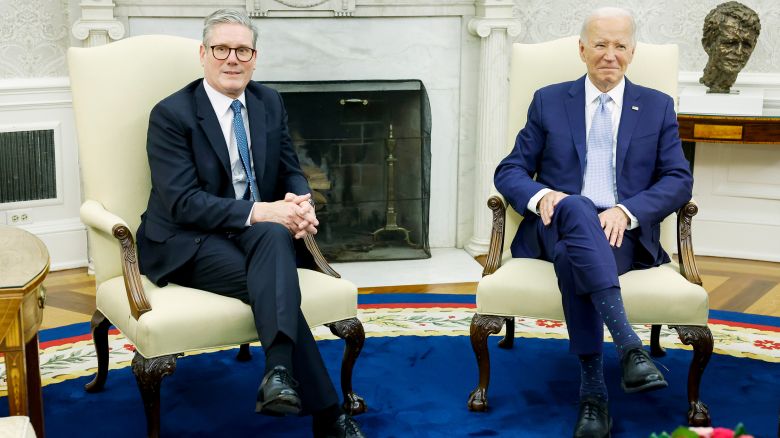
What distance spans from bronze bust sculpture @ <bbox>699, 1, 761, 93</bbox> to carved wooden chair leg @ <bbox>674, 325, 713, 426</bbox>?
2280mm

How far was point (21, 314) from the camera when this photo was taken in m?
2.33

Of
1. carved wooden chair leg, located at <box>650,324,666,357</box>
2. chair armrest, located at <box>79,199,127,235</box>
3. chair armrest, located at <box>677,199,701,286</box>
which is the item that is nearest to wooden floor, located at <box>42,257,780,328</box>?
carved wooden chair leg, located at <box>650,324,666,357</box>

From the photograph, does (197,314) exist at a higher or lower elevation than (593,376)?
higher

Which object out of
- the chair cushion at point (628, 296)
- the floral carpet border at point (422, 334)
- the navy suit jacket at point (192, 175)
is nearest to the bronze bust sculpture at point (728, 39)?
the floral carpet border at point (422, 334)

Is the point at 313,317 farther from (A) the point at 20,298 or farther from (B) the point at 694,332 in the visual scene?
(B) the point at 694,332

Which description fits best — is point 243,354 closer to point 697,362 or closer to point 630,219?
point 630,219

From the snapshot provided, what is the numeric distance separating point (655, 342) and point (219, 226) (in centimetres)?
174

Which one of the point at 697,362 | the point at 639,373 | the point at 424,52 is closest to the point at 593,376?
the point at 639,373

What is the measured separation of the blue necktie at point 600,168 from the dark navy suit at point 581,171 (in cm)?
3

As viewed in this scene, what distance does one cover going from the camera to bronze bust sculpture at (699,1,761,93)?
493cm

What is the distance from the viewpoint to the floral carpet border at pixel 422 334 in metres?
3.65

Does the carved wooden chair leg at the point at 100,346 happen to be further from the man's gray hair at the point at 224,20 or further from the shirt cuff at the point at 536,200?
the shirt cuff at the point at 536,200

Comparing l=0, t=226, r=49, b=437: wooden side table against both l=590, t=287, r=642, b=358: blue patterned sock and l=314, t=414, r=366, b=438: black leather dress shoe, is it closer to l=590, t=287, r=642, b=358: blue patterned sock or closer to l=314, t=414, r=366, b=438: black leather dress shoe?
l=314, t=414, r=366, b=438: black leather dress shoe

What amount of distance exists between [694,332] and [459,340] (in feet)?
3.54
